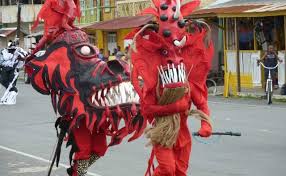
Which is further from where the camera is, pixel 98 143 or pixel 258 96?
pixel 258 96

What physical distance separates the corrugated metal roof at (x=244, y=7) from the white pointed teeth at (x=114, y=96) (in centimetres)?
1396

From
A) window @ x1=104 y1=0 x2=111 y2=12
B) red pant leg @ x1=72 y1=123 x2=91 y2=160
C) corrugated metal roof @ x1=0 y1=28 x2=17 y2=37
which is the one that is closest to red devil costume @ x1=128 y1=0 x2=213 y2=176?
red pant leg @ x1=72 y1=123 x2=91 y2=160


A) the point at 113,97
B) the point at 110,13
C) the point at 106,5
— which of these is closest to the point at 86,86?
the point at 113,97

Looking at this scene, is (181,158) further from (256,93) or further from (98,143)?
(256,93)

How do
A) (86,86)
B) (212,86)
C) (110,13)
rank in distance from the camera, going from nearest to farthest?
(86,86), (212,86), (110,13)

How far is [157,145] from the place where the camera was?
6.61 meters

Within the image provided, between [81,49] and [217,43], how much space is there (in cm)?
2259

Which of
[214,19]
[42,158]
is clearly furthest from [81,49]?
[214,19]

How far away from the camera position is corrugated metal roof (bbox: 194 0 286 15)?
70.7 feet

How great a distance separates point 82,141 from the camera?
7.54 m

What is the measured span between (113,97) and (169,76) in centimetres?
109

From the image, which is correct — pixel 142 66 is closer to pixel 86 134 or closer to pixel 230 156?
pixel 86 134

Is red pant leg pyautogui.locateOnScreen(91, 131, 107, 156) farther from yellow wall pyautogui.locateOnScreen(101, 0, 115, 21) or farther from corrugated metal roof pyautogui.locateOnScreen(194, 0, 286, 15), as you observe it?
yellow wall pyautogui.locateOnScreen(101, 0, 115, 21)

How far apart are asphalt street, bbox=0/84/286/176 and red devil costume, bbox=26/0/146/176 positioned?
1664 mm
